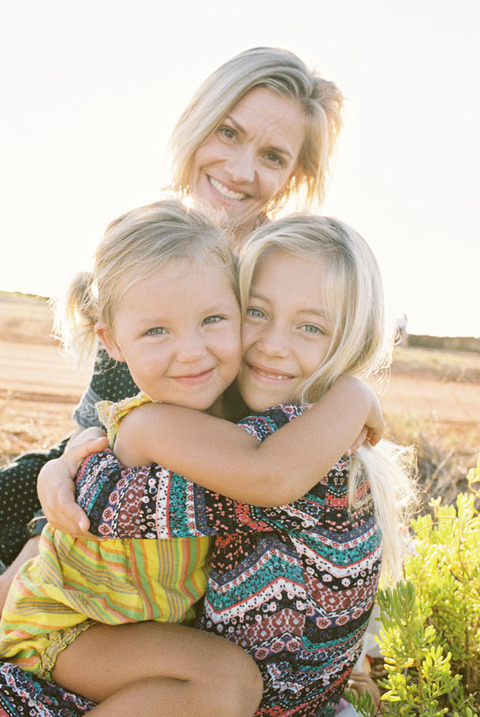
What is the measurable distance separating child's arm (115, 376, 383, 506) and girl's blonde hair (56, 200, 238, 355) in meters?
0.39

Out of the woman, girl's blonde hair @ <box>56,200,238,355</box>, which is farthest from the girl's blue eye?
the woman

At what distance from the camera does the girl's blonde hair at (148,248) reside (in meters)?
1.95

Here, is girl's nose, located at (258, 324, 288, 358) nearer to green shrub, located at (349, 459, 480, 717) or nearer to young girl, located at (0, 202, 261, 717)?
young girl, located at (0, 202, 261, 717)

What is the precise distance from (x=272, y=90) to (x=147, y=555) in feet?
7.43

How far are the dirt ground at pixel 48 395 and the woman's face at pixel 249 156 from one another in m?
3.17

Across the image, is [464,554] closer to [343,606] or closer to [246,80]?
[343,606]

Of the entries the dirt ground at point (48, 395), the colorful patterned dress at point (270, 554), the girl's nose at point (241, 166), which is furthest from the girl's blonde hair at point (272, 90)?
the dirt ground at point (48, 395)

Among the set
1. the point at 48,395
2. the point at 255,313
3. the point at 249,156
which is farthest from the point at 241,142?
the point at 48,395

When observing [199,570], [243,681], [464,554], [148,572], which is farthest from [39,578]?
[464,554]

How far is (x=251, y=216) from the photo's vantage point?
3.37m

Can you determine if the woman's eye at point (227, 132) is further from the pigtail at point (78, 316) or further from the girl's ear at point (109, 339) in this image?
the girl's ear at point (109, 339)

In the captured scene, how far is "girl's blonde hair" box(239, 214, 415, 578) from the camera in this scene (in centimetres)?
200

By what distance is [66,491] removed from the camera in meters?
1.99

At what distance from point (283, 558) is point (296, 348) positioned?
60 centimetres
